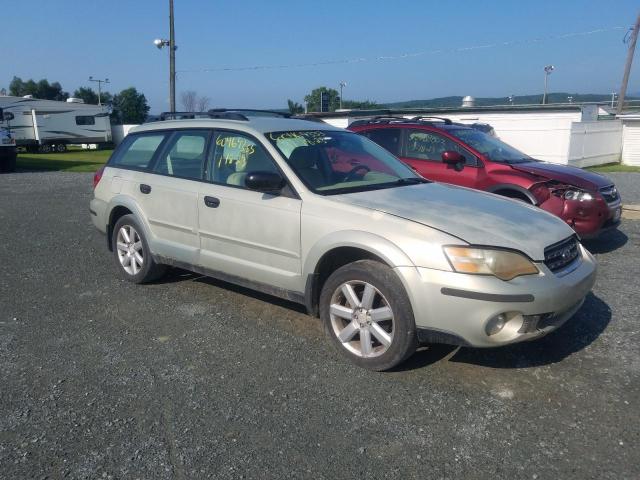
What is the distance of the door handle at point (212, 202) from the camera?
15.2 feet

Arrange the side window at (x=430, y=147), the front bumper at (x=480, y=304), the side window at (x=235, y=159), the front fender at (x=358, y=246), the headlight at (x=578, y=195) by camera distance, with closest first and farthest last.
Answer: the front bumper at (x=480, y=304) → the front fender at (x=358, y=246) → the side window at (x=235, y=159) → the headlight at (x=578, y=195) → the side window at (x=430, y=147)

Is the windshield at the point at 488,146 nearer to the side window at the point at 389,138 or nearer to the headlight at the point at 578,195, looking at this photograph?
the side window at the point at 389,138

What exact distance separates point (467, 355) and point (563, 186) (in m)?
3.71

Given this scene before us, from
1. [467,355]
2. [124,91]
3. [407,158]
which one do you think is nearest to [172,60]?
[407,158]

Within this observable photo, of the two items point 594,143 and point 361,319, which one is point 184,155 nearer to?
point 361,319

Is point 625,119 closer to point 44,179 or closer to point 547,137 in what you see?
point 547,137

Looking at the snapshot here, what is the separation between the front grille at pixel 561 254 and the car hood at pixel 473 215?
4 cm

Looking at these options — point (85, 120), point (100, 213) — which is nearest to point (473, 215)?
point (100, 213)

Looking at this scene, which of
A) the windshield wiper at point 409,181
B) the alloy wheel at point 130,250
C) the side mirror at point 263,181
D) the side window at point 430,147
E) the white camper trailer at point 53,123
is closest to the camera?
the side mirror at point 263,181

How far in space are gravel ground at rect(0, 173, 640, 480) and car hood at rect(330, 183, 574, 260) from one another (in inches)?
35.1

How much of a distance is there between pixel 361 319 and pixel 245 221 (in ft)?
4.20

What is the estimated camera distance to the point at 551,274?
11.6ft

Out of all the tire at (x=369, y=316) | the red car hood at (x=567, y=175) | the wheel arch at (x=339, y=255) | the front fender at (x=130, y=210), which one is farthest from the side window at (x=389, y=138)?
the tire at (x=369, y=316)

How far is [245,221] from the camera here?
4.42 meters
